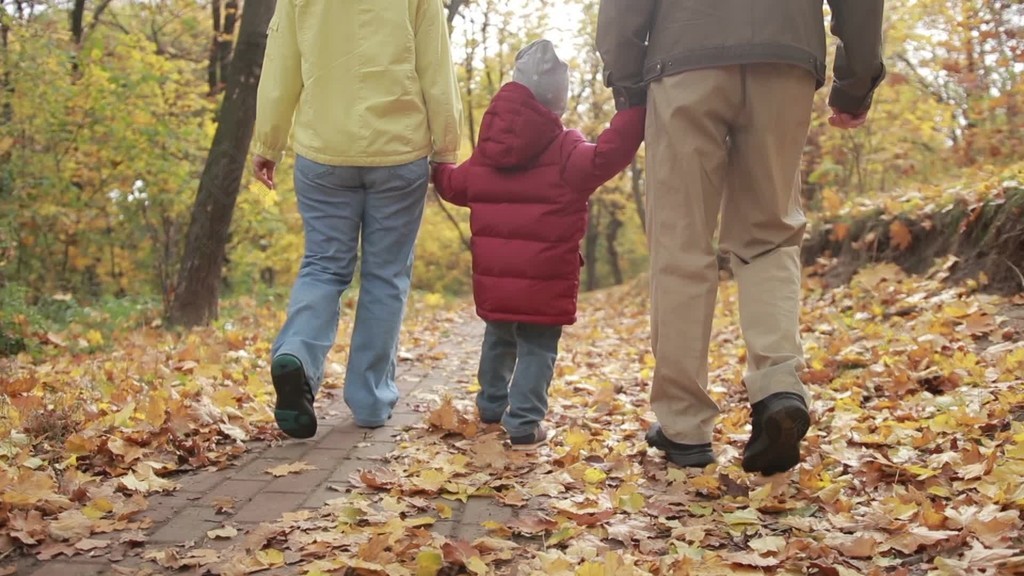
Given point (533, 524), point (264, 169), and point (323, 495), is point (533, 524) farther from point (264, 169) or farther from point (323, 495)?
point (264, 169)

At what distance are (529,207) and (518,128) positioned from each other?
34 centimetres

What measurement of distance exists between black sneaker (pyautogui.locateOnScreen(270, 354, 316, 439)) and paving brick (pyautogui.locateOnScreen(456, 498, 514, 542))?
2.95 ft

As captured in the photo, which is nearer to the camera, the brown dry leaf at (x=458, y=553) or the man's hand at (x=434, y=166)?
the brown dry leaf at (x=458, y=553)

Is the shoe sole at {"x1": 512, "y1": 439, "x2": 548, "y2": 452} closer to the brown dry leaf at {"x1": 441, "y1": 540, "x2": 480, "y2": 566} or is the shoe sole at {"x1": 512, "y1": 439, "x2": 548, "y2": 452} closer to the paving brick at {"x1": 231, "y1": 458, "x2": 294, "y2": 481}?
the paving brick at {"x1": 231, "y1": 458, "x2": 294, "y2": 481}

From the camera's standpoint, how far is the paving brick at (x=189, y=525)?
2441mm

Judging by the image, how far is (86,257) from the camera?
13.0 meters

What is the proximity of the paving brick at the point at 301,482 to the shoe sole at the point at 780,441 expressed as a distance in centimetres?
153

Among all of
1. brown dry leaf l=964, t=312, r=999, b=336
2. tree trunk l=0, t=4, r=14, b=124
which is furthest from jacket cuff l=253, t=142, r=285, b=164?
tree trunk l=0, t=4, r=14, b=124

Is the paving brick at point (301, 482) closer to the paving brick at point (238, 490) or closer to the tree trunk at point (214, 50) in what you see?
the paving brick at point (238, 490)

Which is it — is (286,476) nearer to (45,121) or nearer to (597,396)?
(597,396)

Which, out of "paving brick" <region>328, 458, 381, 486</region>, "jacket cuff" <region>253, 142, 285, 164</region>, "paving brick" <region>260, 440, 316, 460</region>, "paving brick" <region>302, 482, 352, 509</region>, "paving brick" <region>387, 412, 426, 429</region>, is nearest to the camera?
"paving brick" <region>302, 482, 352, 509</region>

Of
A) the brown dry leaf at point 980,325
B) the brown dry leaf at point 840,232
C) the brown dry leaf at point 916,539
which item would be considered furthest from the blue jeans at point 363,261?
the brown dry leaf at point 840,232

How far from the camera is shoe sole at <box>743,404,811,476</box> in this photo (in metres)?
2.79

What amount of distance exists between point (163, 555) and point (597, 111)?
17.2m
